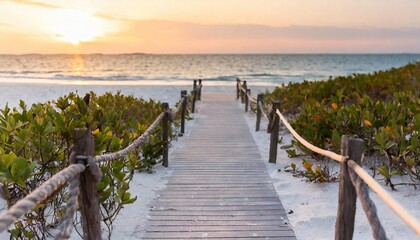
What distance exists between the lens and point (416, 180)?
552cm

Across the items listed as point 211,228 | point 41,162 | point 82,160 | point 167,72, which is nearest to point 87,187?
point 82,160

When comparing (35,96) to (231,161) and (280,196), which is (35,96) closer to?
(231,161)

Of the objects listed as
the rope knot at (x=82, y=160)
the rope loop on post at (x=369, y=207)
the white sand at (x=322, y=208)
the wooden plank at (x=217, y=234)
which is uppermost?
the rope knot at (x=82, y=160)

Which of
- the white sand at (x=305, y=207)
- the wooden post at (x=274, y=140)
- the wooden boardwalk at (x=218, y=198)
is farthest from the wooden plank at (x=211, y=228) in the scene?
the wooden post at (x=274, y=140)

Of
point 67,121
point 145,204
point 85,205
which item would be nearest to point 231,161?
point 145,204

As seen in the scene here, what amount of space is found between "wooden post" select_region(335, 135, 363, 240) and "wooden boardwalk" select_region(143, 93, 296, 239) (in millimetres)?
1373

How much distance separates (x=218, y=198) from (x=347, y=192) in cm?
275

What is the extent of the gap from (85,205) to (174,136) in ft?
22.0

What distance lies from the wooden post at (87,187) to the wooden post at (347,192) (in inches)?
69.5

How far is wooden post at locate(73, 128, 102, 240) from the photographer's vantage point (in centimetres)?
260

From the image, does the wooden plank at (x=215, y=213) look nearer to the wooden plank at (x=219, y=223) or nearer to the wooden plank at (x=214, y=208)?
the wooden plank at (x=214, y=208)

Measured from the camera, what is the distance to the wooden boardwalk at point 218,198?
4320 mm

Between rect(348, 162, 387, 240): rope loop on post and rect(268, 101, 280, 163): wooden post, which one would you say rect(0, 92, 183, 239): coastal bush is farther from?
rect(268, 101, 280, 163): wooden post

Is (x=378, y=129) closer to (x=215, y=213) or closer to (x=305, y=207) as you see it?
(x=305, y=207)
